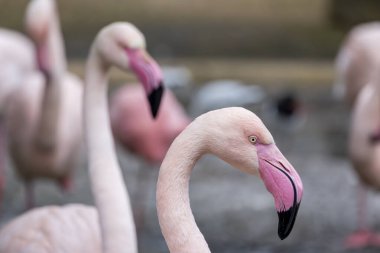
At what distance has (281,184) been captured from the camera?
226cm

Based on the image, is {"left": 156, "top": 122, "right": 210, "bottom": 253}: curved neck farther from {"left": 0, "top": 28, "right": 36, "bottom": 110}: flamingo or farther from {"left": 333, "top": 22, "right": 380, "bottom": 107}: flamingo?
{"left": 333, "top": 22, "right": 380, "bottom": 107}: flamingo

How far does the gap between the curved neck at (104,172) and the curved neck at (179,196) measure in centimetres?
76

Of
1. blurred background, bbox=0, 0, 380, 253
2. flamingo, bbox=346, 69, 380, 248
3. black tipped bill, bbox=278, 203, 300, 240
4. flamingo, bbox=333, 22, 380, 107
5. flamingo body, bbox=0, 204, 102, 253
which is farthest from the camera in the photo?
flamingo, bbox=333, 22, 380, 107

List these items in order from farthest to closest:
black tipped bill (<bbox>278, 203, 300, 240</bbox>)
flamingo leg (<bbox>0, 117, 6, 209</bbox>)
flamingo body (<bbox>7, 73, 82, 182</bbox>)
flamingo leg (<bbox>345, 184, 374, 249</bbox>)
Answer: flamingo leg (<bbox>0, 117, 6, 209</bbox>), flamingo leg (<bbox>345, 184, 374, 249</bbox>), flamingo body (<bbox>7, 73, 82, 182</bbox>), black tipped bill (<bbox>278, 203, 300, 240</bbox>)

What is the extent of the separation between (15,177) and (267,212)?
6.82 feet

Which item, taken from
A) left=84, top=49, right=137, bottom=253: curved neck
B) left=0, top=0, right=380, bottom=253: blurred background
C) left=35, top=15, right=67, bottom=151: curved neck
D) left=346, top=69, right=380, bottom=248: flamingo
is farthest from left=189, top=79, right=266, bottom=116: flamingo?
left=84, top=49, right=137, bottom=253: curved neck

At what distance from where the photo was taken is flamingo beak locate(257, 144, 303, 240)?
7.32ft

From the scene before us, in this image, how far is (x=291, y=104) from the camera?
784 centimetres

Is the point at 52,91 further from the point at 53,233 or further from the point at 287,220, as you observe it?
the point at 287,220

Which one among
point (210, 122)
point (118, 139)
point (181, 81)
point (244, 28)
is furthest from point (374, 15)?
point (210, 122)

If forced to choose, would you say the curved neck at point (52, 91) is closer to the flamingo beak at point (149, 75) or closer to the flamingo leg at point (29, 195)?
the flamingo leg at point (29, 195)

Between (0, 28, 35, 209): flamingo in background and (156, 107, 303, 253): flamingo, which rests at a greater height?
(156, 107, 303, 253): flamingo

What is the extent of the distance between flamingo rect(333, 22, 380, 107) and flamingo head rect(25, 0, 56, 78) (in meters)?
2.76

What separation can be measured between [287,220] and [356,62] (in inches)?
184
